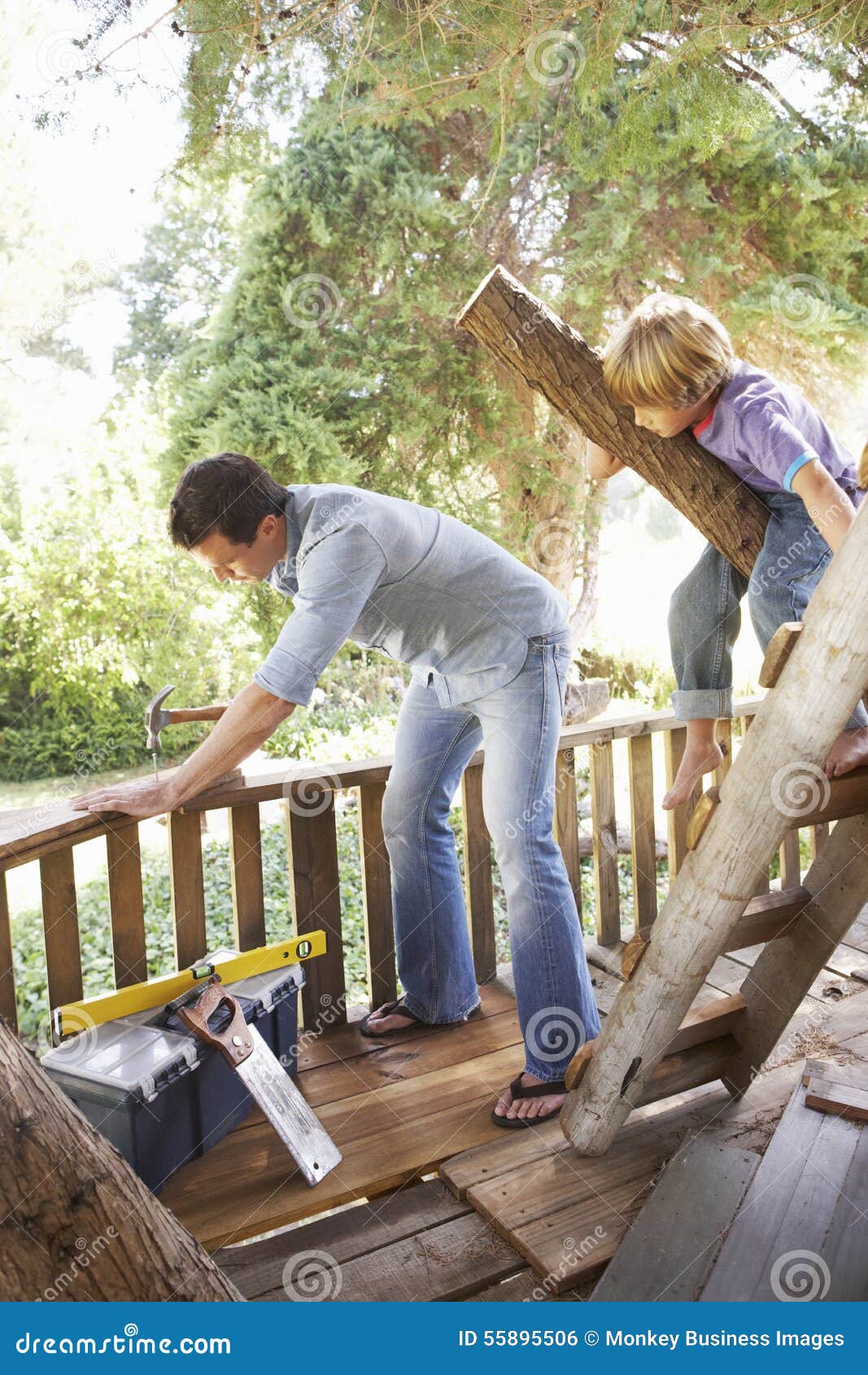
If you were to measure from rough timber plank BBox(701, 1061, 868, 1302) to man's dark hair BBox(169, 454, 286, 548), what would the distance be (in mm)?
1561

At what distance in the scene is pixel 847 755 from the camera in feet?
5.45

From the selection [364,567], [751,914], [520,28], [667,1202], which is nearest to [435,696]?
[364,567]

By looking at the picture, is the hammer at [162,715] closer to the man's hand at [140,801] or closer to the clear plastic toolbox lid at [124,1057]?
the man's hand at [140,801]

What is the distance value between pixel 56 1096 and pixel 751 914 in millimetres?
1267

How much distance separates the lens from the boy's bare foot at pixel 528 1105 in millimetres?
2141

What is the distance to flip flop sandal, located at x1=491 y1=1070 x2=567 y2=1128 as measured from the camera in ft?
7.00

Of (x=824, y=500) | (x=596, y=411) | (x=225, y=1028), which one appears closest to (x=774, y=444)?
(x=824, y=500)

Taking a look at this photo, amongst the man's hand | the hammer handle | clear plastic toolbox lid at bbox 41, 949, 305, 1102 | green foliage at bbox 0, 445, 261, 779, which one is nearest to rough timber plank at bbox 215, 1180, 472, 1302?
clear plastic toolbox lid at bbox 41, 949, 305, 1102

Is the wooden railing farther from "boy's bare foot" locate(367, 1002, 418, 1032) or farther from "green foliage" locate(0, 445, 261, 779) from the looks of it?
"green foliage" locate(0, 445, 261, 779)

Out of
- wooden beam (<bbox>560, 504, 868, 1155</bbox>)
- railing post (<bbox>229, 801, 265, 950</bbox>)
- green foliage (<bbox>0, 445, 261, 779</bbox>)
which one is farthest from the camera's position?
green foliage (<bbox>0, 445, 261, 779</bbox>)

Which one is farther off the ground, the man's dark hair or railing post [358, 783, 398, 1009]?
the man's dark hair

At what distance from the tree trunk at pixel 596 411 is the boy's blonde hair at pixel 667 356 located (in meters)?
0.07

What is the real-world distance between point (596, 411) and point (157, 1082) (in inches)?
60.0

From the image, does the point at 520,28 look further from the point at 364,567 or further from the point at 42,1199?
the point at 42,1199
